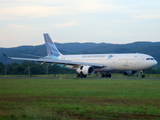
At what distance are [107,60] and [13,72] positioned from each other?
3313 centimetres

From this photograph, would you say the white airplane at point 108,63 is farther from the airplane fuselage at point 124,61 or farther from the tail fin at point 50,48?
the tail fin at point 50,48

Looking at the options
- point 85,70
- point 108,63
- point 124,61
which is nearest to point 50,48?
point 85,70

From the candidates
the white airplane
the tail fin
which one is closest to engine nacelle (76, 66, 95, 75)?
the white airplane

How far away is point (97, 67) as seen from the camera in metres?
60.1

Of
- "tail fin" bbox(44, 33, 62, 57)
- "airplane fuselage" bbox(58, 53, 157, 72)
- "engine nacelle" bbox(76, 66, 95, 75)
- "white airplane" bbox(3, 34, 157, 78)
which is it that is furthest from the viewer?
"tail fin" bbox(44, 33, 62, 57)

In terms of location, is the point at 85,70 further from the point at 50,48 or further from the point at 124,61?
the point at 50,48

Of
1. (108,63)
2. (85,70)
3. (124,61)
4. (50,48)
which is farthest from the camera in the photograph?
(50,48)

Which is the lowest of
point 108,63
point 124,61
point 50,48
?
point 108,63

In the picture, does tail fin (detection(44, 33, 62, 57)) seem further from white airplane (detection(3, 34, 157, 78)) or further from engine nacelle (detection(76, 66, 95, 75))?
engine nacelle (detection(76, 66, 95, 75))

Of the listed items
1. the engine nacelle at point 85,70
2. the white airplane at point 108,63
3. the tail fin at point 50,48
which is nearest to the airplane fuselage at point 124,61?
the white airplane at point 108,63

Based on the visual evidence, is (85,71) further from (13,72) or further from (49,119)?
(49,119)

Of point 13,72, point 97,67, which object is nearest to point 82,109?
point 97,67

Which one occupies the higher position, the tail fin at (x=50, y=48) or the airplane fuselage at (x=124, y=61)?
the tail fin at (x=50, y=48)

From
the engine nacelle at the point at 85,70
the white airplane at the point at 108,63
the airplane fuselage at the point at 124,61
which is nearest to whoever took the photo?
the airplane fuselage at the point at 124,61
